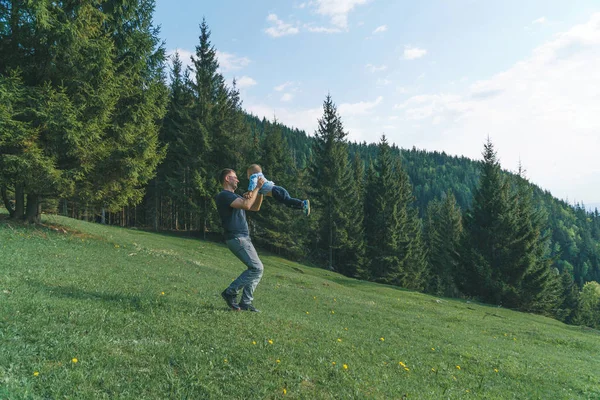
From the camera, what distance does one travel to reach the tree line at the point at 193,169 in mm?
17266

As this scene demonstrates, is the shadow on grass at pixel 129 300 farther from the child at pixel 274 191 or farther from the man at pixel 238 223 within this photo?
the child at pixel 274 191

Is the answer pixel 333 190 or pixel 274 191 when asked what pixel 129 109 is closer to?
pixel 274 191

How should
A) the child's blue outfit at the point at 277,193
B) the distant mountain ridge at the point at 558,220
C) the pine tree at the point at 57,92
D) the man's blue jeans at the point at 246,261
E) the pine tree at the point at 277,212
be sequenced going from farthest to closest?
the distant mountain ridge at the point at 558,220
the pine tree at the point at 277,212
the pine tree at the point at 57,92
the man's blue jeans at the point at 246,261
the child's blue outfit at the point at 277,193

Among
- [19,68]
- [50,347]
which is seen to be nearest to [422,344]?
[50,347]

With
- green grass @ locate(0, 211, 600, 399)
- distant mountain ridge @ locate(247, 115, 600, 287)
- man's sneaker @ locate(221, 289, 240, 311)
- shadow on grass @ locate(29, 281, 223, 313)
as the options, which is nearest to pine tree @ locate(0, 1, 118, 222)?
green grass @ locate(0, 211, 600, 399)

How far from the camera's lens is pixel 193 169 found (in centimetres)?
4341

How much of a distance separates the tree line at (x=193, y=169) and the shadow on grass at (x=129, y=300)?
11142 millimetres

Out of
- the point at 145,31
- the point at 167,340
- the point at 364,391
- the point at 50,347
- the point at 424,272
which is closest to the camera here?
the point at 50,347

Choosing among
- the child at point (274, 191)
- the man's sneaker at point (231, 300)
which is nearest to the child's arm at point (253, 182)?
the child at point (274, 191)

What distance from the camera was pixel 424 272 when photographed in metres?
58.3

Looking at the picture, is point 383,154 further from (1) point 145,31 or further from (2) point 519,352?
(2) point 519,352

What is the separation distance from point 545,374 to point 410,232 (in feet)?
152

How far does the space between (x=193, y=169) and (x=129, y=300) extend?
37202 mm

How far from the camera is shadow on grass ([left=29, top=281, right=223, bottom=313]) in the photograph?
754cm
